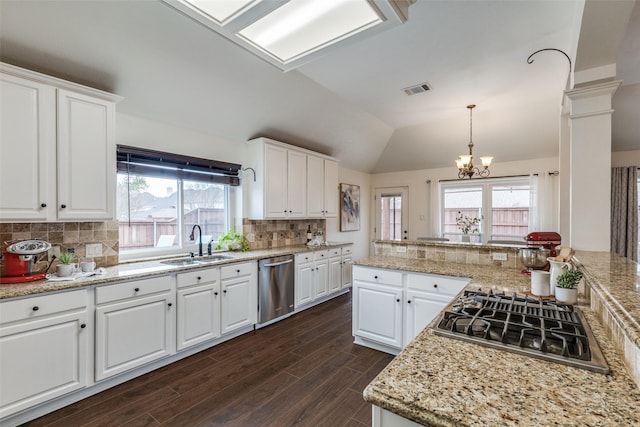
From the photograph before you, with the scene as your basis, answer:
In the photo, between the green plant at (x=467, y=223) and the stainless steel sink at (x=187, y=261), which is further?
the green plant at (x=467, y=223)

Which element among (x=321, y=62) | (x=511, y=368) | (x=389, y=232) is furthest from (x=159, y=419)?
(x=389, y=232)

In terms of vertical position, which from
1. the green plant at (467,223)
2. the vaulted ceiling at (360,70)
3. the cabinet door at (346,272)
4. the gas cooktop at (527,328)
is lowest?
the cabinet door at (346,272)

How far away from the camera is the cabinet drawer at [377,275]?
108 inches

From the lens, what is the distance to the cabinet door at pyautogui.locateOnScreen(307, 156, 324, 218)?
467 centimetres

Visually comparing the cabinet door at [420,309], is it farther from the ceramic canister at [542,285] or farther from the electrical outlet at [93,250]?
the electrical outlet at [93,250]

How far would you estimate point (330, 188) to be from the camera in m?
5.12

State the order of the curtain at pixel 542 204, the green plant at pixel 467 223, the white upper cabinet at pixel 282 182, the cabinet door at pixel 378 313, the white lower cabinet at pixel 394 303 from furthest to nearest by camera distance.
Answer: the green plant at pixel 467 223 < the curtain at pixel 542 204 < the white upper cabinet at pixel 282 182 < the cabinet door at pixel 378 313 < the white lower cabinet at pixel 394 303

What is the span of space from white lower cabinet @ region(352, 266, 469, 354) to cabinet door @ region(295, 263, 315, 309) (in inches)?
45.0

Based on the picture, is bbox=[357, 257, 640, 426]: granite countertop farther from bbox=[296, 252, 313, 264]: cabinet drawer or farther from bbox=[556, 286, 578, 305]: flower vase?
bbox=[296, 252, 313, 264]: cabinet drawer

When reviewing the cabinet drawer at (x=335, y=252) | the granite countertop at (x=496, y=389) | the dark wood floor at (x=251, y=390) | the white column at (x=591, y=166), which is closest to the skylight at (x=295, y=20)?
the white column at (x=591, y=166)

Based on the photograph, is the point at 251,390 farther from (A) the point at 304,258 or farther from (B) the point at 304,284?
(A) the point at 304,258

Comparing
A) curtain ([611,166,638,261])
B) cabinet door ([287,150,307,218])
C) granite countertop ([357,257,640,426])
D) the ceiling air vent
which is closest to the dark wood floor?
granite countertop ([357,257,640,426])

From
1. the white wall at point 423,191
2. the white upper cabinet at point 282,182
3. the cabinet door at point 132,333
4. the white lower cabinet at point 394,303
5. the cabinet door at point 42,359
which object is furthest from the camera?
the white wall at point 423,191

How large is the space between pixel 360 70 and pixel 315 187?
2.04 metres
